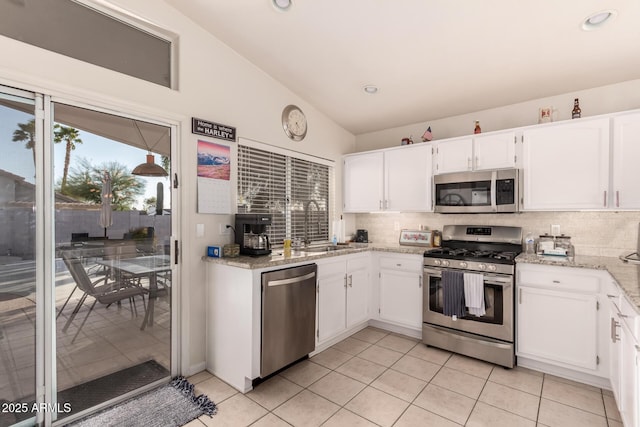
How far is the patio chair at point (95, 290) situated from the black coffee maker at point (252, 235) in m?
0.90

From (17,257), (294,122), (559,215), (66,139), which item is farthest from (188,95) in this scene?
(559,215)

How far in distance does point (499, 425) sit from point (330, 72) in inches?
130

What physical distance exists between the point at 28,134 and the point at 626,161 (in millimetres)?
4548

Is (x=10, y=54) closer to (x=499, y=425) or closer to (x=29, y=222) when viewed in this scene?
(x=29, y=222)

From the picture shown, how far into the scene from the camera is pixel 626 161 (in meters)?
2.59

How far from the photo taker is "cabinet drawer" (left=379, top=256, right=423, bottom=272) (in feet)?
11.1

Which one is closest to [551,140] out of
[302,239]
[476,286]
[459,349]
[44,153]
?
[476,286]

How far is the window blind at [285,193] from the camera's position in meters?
3.17

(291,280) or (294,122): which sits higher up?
(294,122)

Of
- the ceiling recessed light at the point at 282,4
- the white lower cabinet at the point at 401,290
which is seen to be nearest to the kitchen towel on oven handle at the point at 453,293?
the white lower cabinet at the point at 401,290

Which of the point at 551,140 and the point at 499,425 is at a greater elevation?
the point at 551,140

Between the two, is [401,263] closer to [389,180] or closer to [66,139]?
[389,180]

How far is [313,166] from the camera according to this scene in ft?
13.3

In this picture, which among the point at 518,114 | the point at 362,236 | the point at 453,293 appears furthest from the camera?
the point at 362,236
